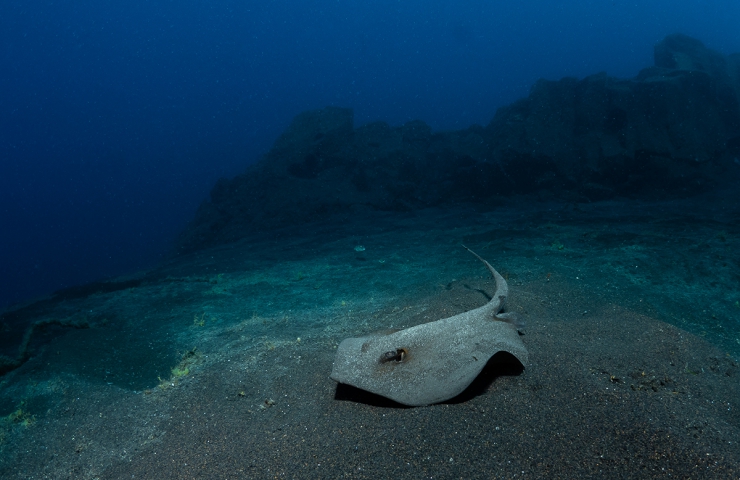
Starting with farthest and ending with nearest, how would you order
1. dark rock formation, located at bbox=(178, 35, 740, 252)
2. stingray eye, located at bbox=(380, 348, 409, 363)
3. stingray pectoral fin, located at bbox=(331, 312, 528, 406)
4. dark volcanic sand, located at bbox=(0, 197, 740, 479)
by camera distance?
dark rock formation, located at bbox=(178, 35, 740, 252) → stingray eye, located at bbox=(380, 348, 409, 363) → stingray pectoral fin, located at bbox=(331, 312, 528, 406) → dark volcanic sand, located at bbox=(0, 197, 740, 479)

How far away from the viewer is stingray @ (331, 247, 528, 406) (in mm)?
3416

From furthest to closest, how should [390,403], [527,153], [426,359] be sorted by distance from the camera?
[527,153] → [426,359] → [390,403]

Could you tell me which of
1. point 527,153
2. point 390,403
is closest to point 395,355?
point 390,403

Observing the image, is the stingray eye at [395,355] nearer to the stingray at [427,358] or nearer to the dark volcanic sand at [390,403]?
the stingray at [427,358]

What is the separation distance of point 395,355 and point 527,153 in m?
15.0

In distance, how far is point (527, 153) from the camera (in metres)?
16.3

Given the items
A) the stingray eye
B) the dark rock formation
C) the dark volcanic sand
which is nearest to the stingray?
the stingray eye

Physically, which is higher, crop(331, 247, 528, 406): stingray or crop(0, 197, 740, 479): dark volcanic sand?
crop(331, 247, 528, 406): stingray

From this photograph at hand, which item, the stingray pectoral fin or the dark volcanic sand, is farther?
the stingray pectoral fin

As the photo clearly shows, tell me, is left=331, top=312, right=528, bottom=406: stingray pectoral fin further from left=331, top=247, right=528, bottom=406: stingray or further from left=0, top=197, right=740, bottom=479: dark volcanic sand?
left=0, top=197, right=740, bottom=479: dark volcanic sand

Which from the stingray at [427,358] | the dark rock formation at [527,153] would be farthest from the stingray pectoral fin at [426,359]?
the dark rock formation at [527,153]

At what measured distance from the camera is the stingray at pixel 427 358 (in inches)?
134

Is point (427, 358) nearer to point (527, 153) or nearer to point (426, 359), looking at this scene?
point (426, 359)

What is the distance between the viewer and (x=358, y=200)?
1780 centimetres
